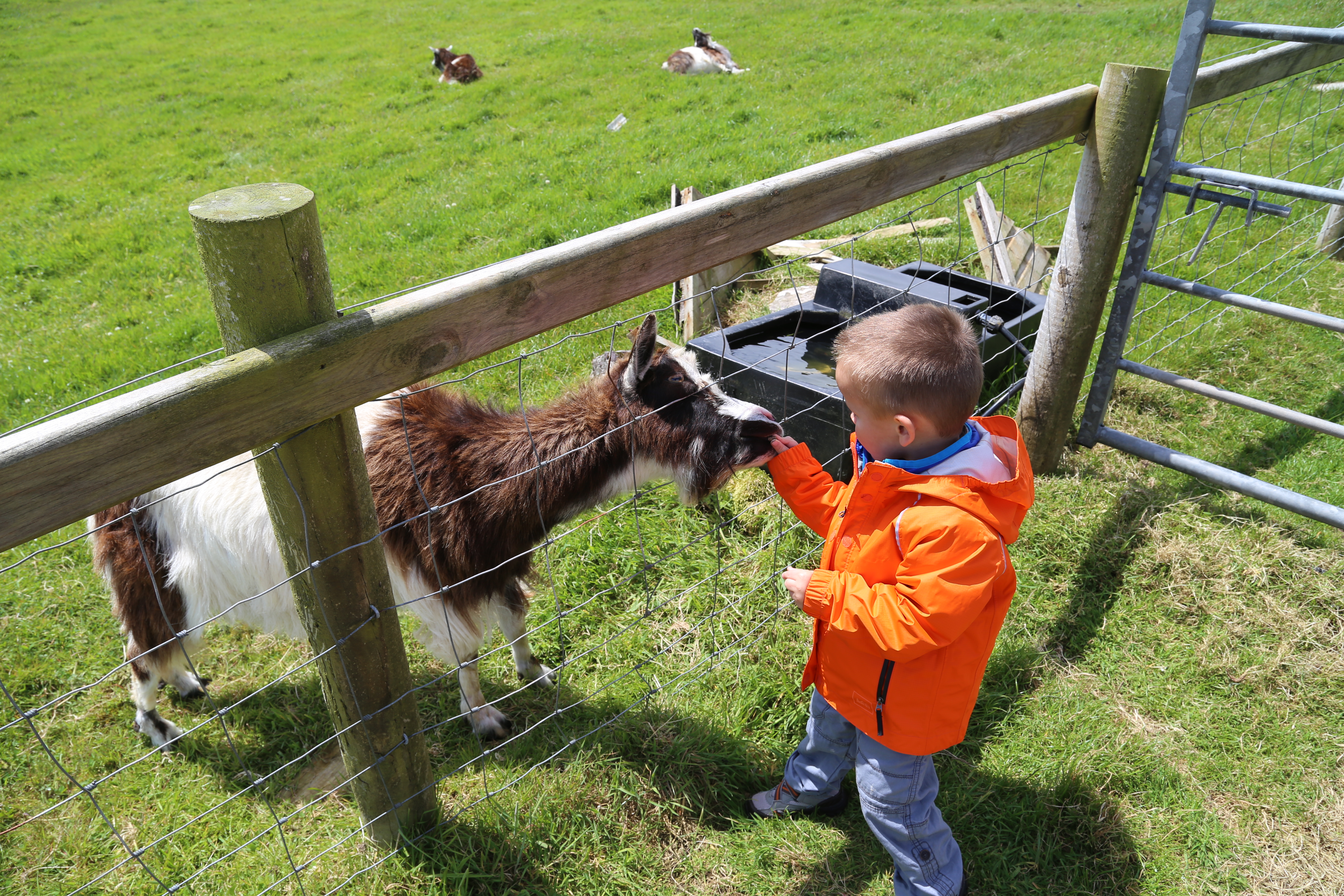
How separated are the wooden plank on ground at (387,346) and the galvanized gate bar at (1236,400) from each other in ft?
5.82

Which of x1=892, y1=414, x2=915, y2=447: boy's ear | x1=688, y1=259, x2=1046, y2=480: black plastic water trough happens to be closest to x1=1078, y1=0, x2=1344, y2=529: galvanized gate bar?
x1=688, y1=259, x2=1046, y2=480: black plastic water trough

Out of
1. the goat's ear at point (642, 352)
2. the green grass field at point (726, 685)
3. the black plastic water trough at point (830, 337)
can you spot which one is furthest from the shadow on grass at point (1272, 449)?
the goat's ear at point (642, 352)

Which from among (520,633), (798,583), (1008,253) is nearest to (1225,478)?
(798,583)

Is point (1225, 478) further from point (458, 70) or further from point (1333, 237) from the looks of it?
point (458, 70)

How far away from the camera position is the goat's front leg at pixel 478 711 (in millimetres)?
3398

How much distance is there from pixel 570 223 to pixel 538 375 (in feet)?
8.28

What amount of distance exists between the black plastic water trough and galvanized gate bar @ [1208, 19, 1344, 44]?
1.45 m

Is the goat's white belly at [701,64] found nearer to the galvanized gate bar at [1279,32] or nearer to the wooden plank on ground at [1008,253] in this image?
the wooden plank on ground at [1008,253]

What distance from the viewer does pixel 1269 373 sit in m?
5.23

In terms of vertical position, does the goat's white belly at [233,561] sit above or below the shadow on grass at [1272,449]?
above

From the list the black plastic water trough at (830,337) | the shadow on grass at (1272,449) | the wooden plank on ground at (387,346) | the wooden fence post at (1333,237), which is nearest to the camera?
the wooden plank on ground at (387,346)

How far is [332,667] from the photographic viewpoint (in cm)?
226

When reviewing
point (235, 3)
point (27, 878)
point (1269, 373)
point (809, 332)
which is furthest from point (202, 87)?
point (1269, 373)

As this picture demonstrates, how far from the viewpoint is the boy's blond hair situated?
204 cm
